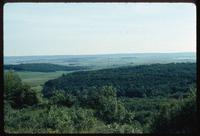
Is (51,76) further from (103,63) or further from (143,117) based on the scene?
(143,117)

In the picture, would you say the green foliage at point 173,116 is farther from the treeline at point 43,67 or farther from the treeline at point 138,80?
the treeline at point 43,67

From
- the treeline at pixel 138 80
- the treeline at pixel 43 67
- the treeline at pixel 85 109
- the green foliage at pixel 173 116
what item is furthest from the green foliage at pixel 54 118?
the treeline at pixel 43 67

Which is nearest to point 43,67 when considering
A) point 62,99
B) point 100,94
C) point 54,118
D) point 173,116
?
point 62,99

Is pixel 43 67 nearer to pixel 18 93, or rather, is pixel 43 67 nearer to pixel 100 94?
pixel 18 93

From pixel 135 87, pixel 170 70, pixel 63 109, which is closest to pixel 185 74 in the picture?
pixel 170 70

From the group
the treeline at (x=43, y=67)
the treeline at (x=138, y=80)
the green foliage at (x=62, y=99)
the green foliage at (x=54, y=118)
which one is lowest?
the green foliage at (x=54, y=118)

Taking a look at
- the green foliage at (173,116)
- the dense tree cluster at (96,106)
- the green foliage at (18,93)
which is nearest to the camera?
the green foliage at (173,116)

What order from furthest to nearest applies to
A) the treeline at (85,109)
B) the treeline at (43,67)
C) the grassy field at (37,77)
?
the treeline at (43,67) → the grassy field at (37,77) → the treeline at (85,109)
